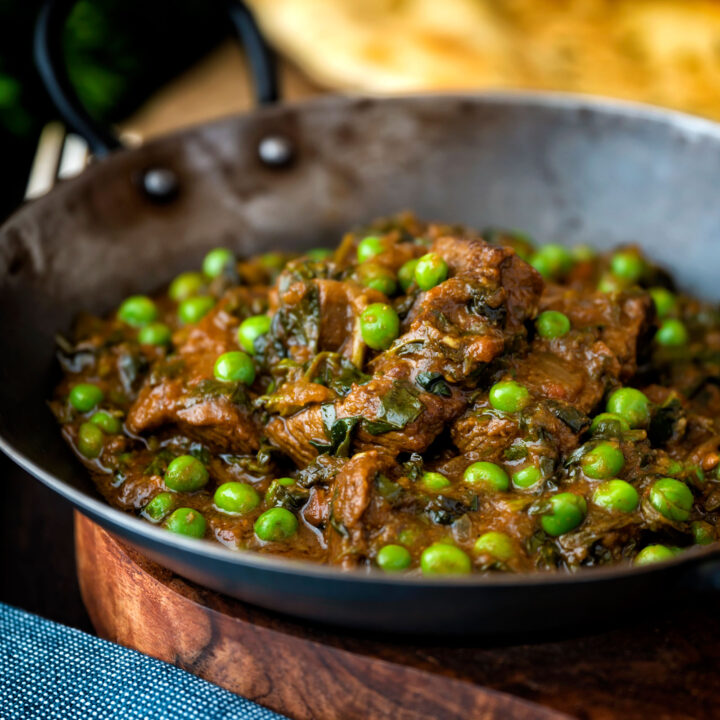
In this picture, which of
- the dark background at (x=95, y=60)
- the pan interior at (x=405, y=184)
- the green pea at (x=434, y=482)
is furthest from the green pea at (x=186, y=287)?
the dark background at (x=95, y=60)

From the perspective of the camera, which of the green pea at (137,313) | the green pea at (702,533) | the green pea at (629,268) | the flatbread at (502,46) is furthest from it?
the flatbread at (502,46)

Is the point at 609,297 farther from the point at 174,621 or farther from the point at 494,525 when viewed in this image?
the point at 174,621

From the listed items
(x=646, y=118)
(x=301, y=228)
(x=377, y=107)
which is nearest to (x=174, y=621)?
(x=301, y=228)

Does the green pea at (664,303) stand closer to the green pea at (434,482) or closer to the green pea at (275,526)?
the green pea at (434,482)

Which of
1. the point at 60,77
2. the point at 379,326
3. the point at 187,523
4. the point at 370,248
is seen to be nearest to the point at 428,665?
the point at 187,523

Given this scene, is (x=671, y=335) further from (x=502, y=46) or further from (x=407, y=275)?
(x=502, y=46)

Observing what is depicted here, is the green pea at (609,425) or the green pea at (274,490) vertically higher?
the green pea at (609,425)
